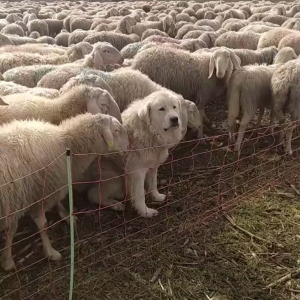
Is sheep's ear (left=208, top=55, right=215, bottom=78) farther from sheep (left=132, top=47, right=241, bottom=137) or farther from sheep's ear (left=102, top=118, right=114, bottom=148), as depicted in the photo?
sheep's ear (left=102, top=118, right=114, bottom=148)

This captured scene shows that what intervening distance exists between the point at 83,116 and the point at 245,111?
9.01ft

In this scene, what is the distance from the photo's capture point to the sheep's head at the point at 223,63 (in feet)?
20.7

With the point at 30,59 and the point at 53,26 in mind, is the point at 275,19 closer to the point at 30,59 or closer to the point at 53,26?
the point at 53,26

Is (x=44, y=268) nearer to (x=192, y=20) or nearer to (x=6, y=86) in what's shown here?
(x=6, y=86)

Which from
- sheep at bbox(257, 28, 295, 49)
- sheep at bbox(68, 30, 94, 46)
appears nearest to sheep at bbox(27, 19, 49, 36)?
sheep at bbox(68, 30, 94, 46)

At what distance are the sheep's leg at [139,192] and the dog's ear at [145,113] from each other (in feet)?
1.87

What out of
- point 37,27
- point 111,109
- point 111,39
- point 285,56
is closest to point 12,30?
point 37,27

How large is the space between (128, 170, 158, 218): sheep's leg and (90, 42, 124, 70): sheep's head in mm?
2944

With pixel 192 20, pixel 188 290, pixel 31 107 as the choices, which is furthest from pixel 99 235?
pixel 192 20

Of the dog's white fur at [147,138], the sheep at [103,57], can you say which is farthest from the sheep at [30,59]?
the dog's white fur at [147,138]

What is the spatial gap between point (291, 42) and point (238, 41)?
155 centimetres

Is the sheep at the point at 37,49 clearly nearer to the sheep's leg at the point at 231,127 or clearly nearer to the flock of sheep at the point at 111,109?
the flock of sheep at the point at 111,109

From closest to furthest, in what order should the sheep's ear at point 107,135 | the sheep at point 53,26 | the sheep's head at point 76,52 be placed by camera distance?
the sheep's ear at point 107,135, the sheep's head at point 76,52, the sheep at point 53,26

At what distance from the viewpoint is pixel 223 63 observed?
6.30 meters
